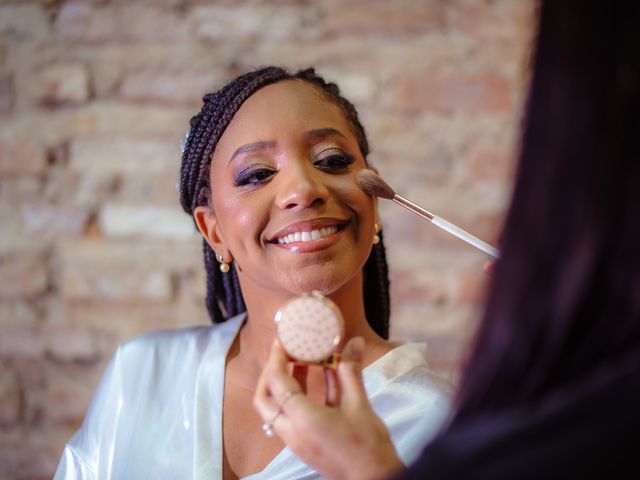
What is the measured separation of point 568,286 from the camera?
1.57 ft

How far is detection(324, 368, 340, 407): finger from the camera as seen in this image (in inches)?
27.2

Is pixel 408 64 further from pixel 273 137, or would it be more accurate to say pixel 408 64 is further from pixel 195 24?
pixel 273 137

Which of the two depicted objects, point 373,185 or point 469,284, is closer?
point 373,185

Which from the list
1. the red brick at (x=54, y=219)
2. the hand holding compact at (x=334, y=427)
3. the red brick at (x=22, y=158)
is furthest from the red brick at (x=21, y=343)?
the hand holding compact at (x=334, y=427)

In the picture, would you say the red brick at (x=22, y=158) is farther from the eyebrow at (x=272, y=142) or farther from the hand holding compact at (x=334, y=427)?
the hand holding compact at (x=334, y=427)

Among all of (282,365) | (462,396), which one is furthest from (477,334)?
(282,365)

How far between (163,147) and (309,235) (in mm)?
601

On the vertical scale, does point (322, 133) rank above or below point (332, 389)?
above

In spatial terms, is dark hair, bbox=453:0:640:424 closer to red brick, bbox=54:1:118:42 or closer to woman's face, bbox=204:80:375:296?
woman's face, bbox=204:80:375:296

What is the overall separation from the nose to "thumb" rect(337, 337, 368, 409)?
31 centimetres

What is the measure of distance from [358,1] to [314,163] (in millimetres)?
553

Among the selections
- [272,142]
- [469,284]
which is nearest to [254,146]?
[272,142]

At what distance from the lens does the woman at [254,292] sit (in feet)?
3.22

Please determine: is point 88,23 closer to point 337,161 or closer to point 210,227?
point 210,227
